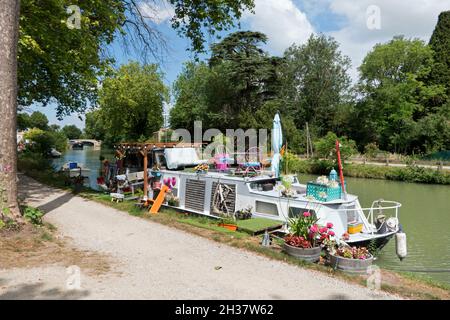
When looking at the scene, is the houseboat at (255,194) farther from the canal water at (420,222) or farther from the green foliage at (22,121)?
the green foliage at (22,121)

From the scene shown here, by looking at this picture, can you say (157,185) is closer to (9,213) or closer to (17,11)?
(9,213)

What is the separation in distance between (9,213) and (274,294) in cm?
640

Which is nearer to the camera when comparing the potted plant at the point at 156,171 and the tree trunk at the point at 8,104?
the tree trunk at the point at 8,104

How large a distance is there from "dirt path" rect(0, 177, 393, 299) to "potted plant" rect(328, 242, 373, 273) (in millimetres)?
604

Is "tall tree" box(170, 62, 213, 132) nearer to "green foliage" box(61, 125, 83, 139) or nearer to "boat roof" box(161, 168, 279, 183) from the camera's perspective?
"boat roof" box(161, 168, 279, 183)

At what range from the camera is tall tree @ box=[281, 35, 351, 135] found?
58.9 meters

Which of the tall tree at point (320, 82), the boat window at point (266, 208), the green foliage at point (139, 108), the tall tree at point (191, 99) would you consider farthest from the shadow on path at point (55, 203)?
the tall tree at point (320, 82)

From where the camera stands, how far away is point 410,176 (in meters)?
32.2

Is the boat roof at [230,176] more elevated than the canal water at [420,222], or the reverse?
the boat roof at [230,176]

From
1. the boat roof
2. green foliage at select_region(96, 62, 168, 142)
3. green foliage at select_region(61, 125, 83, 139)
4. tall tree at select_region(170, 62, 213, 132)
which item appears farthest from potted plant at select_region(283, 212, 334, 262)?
Answer: green foliage at select_region(61, 125, 83, 139)

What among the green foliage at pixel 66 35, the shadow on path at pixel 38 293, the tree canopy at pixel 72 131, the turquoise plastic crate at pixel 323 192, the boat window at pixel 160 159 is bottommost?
the shadow on path at pixel 38 293

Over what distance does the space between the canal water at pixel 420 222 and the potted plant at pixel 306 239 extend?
2.34 metres

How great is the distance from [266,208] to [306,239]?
4027 mm

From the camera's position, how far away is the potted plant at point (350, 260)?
7.35 meters
